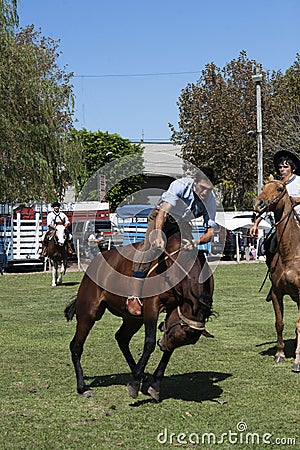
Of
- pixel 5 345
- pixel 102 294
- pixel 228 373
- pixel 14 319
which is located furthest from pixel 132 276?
pixel 14 319

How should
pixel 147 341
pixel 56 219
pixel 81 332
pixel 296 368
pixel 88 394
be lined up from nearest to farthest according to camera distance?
1. pixel 147 341
2. pixel 88 394
3. pixel 81 332
4. pixel 296 368
5. pixel 56 219

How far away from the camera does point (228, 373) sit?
31.2 ft

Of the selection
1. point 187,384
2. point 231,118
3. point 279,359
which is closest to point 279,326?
point 279,359

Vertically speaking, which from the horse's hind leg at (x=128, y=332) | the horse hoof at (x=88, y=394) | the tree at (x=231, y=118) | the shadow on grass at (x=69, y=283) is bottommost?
the shadow on grass at (x=69, y=283)

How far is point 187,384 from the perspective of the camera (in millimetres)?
8938

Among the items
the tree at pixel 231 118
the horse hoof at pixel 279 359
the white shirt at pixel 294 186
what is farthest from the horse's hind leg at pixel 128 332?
the tree at pixel 231 118

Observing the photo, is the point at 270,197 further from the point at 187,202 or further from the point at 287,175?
the point at 187,202

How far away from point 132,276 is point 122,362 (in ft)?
8.45

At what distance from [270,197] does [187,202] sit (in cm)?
229

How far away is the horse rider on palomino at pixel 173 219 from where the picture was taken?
8.02 m

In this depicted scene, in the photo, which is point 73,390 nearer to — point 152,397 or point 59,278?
point 152,397

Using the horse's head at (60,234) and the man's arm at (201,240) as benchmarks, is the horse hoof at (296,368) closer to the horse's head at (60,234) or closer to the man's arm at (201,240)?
the man's arm at (201,240)

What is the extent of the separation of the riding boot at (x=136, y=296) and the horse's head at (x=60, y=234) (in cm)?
1409

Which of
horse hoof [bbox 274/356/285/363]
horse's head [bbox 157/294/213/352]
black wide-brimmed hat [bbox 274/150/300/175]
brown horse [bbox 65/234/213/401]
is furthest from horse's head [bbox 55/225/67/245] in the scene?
horse's head [bbox 157/294/213/352]
